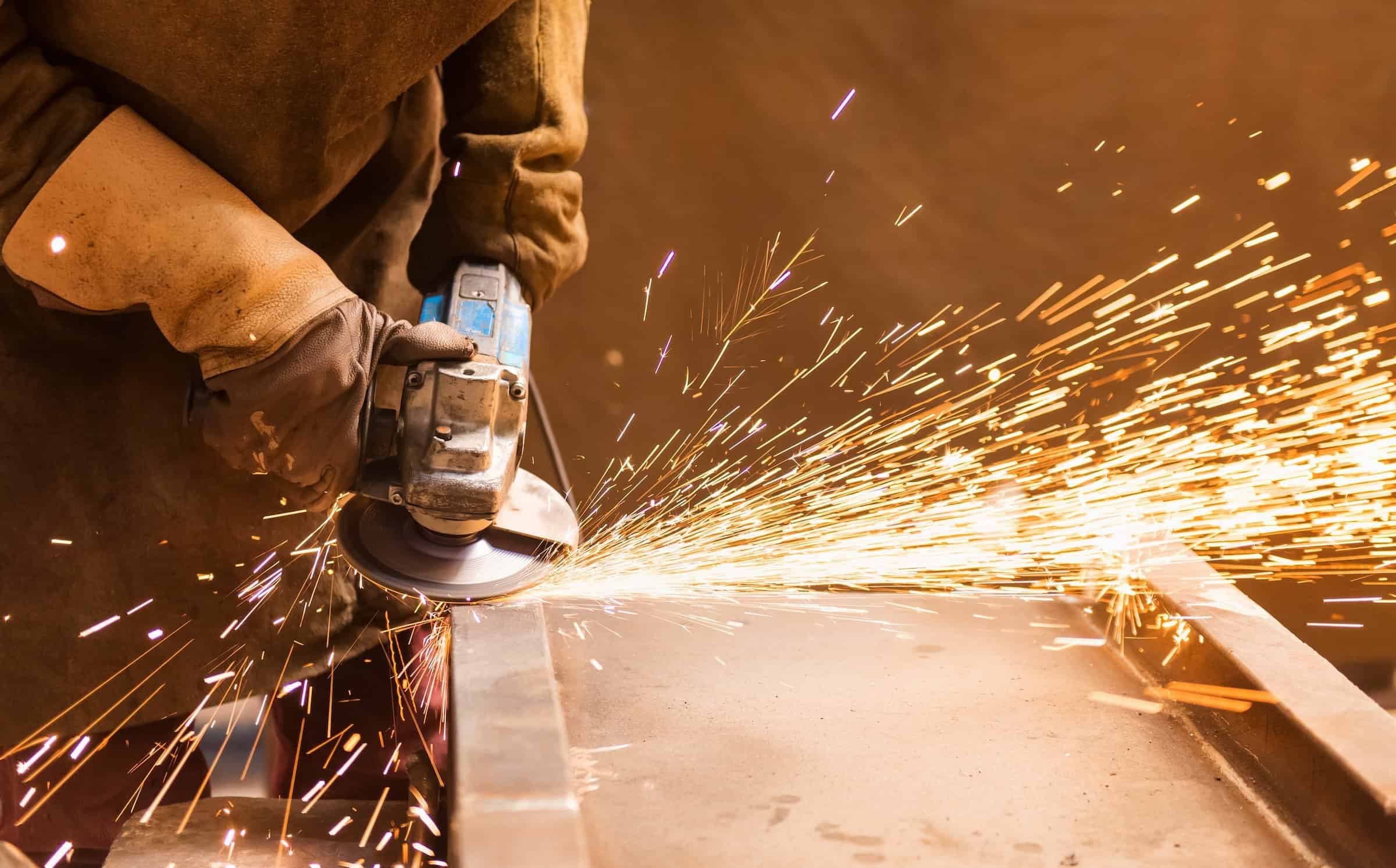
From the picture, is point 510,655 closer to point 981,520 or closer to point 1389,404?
point 981,520

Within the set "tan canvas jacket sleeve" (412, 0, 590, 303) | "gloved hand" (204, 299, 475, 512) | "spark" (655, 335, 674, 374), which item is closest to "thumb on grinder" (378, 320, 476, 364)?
"gloved hand" (204, 299, 475, 512)

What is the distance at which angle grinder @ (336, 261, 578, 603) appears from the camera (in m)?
1.54

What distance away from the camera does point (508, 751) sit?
1.27 meters

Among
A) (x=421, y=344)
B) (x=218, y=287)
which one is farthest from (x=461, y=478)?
(x=218, y=287)

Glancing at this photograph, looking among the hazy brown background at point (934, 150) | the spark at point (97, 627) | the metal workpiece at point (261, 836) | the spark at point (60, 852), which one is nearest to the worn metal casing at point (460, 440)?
the metal workpiece at point (261, 836)

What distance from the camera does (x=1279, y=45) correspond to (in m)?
3.15

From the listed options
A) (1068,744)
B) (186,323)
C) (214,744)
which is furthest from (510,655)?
(214,744)

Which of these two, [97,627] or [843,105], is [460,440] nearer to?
[97,627]

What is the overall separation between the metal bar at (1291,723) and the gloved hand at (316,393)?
1113mm

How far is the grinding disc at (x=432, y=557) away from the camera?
1.66 meters

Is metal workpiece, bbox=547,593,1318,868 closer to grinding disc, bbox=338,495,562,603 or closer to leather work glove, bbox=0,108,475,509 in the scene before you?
grinding disc, bbox=338,495,562,603

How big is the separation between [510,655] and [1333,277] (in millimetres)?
3000

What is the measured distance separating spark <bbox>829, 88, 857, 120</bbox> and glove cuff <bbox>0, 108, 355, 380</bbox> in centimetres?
200

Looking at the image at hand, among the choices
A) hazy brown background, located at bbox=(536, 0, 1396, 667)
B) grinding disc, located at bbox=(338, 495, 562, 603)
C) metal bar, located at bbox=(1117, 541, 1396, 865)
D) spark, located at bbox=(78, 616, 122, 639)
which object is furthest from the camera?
hazy brown background, located at bbox=(536, 0, 1396, 667)
